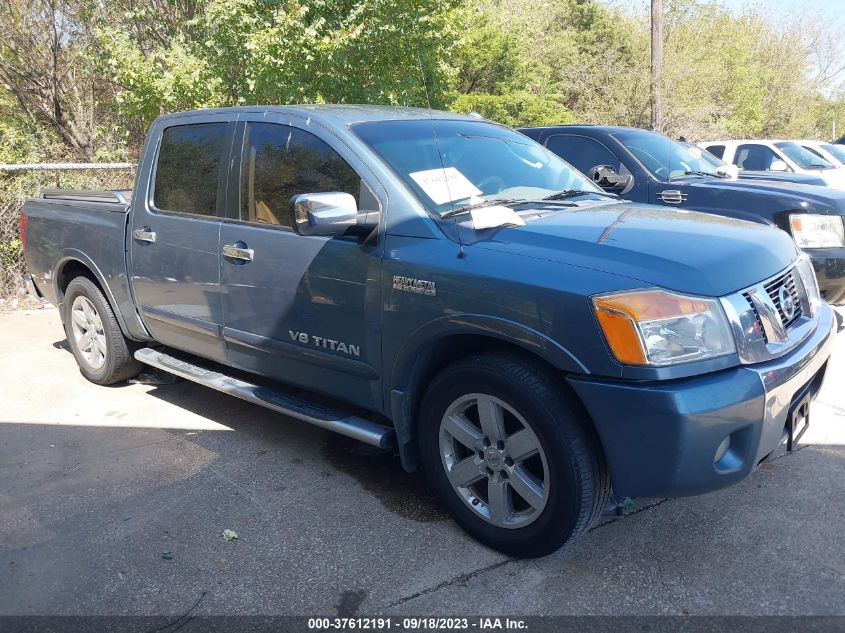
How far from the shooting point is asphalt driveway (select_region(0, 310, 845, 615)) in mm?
2877

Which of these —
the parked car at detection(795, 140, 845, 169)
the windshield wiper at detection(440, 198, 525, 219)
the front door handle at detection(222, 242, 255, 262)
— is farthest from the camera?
the parked car at detection(795, 140, 845, 169)

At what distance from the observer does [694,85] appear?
22359mm

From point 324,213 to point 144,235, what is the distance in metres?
1.94

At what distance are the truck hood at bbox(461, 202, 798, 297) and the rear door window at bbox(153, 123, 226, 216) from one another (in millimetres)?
1847

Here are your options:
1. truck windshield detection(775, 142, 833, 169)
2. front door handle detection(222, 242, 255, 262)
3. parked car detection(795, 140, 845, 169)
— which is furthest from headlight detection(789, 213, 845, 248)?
parked car detection(795, 140, 845, 169)

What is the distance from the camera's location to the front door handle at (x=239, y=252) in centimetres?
392

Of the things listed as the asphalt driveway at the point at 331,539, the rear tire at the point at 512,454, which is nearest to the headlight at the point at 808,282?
the asphalt driveway at the point at 331,539

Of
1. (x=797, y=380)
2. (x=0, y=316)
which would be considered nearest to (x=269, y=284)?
(x=797, y=380)

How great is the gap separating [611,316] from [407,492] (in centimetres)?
162

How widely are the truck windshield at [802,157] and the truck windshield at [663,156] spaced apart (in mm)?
6652

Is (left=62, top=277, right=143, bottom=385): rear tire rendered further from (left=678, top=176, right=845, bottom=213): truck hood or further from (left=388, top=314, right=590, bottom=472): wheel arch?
(left=678, top=176, right=845, bottom=213): truck hood

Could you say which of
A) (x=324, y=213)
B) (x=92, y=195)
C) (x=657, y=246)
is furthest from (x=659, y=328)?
(x=92, y=195)

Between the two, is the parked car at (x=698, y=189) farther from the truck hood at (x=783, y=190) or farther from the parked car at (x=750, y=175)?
the parked car at (x=750, y=175)

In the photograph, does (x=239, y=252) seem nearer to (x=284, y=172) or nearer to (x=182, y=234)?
(x=284, y=172)
